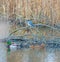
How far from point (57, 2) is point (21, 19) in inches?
35.6

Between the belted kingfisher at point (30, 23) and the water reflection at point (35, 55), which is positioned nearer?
the water reflection at point (35, 55)

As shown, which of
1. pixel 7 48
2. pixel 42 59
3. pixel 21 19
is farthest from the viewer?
pixel 21 19

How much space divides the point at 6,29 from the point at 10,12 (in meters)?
0.77

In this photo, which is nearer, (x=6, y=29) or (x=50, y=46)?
(x=50, y=46)

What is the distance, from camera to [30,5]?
9.09m

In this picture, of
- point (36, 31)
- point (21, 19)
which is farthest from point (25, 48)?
point (21, 19)

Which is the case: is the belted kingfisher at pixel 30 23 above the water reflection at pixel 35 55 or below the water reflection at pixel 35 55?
above

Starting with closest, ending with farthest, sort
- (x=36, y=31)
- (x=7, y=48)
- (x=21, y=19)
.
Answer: (x=7, y=48), (x=36, y=31), (x=21, y=19)

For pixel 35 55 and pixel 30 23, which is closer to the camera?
pixel 35 55

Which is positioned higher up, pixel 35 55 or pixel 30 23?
pixel 30 23

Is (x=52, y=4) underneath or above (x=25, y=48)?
above

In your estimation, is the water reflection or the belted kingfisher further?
the belted kingfisher

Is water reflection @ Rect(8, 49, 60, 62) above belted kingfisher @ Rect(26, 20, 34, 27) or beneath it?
beneath

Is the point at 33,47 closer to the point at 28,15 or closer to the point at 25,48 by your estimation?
the point at 25,48
